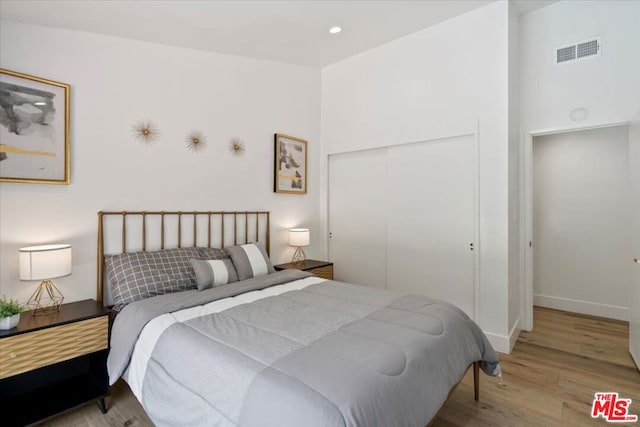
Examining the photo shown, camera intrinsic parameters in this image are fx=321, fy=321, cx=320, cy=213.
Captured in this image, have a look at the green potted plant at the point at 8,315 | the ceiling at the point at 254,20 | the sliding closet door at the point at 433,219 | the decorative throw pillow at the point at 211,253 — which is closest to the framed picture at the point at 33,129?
the ceiling at the point at 254,20

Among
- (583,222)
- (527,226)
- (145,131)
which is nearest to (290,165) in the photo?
(145,131)

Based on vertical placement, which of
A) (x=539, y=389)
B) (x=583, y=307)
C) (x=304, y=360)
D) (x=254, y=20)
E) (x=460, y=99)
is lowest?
(x=539, y=389)

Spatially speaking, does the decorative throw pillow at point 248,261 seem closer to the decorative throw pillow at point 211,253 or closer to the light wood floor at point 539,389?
the decorative throw pillow at point 211,253

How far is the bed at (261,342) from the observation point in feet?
4.06

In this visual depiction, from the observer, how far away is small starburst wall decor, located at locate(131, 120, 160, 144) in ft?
9.16

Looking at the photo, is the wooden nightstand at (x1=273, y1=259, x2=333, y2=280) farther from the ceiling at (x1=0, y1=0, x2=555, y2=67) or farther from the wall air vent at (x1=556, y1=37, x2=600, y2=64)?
the wall air vent at (x1=556, y1=37, x2=600, y2=64)

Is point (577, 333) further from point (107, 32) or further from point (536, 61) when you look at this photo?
point (107, 32)

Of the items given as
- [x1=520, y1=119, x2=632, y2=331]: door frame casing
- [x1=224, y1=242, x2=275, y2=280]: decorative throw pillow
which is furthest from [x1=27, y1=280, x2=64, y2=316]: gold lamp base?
[x1=520, y1=119, x2=632, y2=331]: door frame casing

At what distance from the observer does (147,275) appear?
241 centimetres

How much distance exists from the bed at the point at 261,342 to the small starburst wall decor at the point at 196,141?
70 centimetres

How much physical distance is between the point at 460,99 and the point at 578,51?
3.74 feet

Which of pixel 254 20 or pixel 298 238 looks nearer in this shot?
pixel 254 20

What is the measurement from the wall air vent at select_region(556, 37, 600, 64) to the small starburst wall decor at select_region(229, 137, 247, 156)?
3.31 meters

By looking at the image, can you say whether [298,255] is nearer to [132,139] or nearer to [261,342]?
[132,139]
